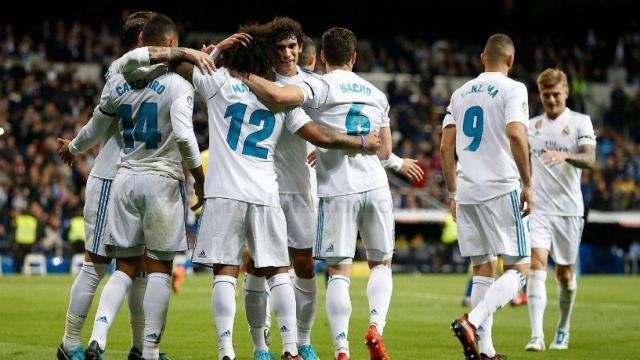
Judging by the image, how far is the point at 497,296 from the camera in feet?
30.5

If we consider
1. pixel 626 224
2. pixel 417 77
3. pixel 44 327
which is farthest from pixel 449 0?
pixel 44 327

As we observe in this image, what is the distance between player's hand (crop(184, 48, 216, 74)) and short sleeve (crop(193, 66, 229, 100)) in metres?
0.06

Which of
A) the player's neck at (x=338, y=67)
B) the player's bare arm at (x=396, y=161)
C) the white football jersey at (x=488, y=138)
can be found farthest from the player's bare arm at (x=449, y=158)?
the player's neck at (x=338, y=67)

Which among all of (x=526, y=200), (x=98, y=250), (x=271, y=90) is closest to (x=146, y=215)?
(x=98, y=250)

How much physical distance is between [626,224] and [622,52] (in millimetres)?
12473

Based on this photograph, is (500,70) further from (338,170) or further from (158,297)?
(158,297)

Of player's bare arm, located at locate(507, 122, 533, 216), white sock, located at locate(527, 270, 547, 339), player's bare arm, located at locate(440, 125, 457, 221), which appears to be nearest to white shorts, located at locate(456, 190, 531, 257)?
player's bare arm, located at locate(507, 122, 533, 216)

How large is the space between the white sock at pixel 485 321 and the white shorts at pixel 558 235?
2480 mm

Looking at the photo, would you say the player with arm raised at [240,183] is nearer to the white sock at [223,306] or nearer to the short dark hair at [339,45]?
the white sock at [223,306]

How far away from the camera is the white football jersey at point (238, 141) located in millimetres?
8320

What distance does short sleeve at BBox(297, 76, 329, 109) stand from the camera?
8.68 metres

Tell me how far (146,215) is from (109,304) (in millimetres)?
699

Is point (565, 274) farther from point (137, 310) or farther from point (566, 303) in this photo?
point (137, 310)

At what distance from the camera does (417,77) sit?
1511 inches
